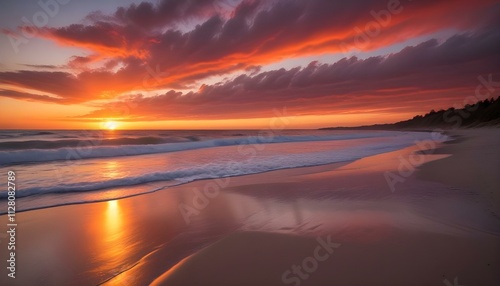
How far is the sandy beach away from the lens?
9.57 ft

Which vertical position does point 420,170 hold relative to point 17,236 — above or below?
above

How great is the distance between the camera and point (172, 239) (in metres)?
4.05

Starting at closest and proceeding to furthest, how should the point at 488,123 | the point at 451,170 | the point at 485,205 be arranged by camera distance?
1. the point at 485,205
2. the point at 451,170
3. the point at 488,123

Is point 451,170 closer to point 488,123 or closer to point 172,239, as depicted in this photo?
point 172,239

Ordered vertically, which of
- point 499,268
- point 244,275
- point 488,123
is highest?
point 488,123

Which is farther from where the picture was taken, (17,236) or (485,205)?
(485,205)

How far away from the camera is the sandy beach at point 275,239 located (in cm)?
292

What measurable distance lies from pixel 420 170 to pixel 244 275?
8881 mm

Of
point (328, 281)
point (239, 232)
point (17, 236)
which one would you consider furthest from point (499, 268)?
point (17, 236)

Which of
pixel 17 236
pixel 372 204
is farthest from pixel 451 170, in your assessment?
pixel 17 236

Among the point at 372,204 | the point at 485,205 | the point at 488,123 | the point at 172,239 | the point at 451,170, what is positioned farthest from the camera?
the point at 488,123

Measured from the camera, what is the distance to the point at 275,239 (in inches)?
151

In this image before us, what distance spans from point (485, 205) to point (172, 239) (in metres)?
5.88

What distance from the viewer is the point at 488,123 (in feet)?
168
